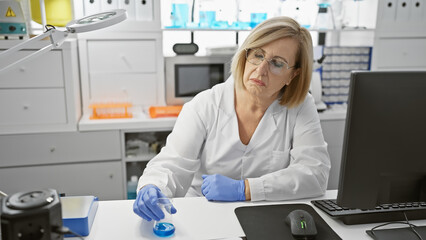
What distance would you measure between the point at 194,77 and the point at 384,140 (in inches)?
70.6

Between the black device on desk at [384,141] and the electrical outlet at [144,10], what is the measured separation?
1.81 m

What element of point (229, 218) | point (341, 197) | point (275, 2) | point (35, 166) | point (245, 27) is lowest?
point (35, 166)

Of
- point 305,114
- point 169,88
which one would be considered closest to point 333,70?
point 169,88

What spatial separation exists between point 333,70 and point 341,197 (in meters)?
1.88

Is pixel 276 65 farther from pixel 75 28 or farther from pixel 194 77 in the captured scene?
pixel 194 77

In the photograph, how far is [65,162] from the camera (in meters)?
2.16

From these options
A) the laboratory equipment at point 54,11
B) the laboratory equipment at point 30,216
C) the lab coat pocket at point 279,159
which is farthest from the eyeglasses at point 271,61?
the laboratory equipment at point 54,11

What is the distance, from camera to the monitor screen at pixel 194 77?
2488 millimetres

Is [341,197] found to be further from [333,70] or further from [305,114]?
[333,70]

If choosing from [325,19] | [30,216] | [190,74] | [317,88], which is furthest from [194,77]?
[30,216]

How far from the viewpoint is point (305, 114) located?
141 cm

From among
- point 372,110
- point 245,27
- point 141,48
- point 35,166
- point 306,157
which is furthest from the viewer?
point 245,27

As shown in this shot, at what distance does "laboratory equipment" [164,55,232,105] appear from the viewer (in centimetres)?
247

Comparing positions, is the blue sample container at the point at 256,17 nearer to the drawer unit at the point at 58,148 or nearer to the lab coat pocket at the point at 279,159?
the drawer unit at the point at 58,148
